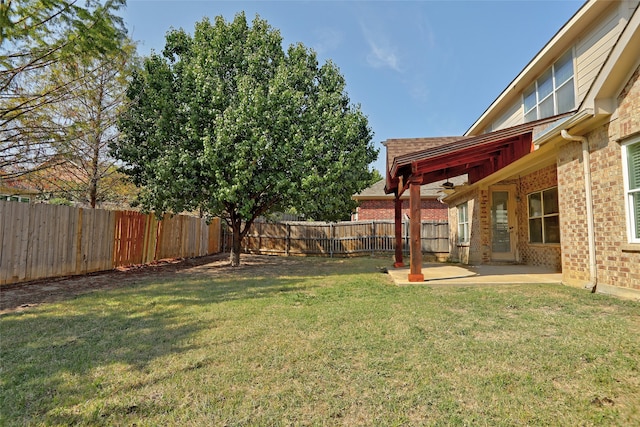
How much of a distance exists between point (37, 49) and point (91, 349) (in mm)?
6528

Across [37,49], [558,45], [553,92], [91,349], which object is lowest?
[91,349]

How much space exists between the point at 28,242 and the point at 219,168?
14.8ft

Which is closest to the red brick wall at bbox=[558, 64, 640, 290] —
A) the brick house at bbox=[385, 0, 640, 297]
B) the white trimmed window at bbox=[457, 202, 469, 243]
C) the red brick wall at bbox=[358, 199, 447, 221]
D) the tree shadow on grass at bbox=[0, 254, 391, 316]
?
the brick house at bbox=[385, 0, 640, 297]

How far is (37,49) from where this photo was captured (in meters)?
6.71

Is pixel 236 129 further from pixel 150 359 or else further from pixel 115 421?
pixel 115 421

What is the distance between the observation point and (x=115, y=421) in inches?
87.7

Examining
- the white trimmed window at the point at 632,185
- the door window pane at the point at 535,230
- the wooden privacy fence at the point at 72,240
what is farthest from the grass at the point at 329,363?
the door window pane at the point at 535,230

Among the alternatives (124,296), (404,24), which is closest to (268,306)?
(124,296)

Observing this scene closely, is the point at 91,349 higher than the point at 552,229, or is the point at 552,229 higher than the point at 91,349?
the point at 552,229

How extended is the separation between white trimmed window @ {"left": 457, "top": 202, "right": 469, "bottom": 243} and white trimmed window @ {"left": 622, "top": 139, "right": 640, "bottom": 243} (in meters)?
6.79

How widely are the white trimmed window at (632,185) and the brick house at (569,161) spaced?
0.04 ft

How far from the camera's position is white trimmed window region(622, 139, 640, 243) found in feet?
16.4

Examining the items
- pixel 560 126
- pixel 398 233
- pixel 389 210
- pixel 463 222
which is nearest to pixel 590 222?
pixel 560 126

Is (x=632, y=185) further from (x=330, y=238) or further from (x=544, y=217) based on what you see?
(x=330, y=238)
